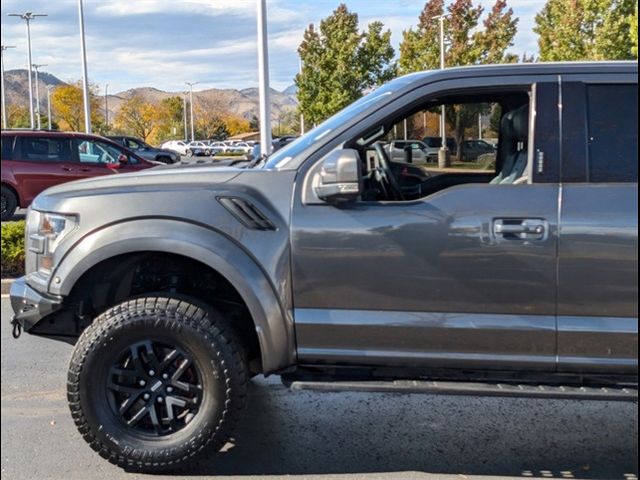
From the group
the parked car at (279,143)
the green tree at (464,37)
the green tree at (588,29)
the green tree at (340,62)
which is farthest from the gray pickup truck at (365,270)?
the green tree at (340,62)

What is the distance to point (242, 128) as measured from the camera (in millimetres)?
87125

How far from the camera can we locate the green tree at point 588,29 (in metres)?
20.7

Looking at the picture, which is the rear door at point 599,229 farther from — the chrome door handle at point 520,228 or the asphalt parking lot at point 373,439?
the asphalt parking lot at point 373,439

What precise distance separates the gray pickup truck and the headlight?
0.01 meters

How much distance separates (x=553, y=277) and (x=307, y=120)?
33.7 metres

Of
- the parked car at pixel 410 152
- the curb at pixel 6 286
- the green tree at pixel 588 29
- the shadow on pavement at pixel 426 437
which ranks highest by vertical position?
the green tree at pixel 588 29

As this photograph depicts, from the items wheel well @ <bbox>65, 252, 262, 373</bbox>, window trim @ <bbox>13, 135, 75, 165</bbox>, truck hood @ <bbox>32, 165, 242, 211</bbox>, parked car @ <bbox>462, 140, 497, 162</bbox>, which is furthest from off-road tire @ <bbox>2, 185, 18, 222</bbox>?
parked car @ <bbox>462, 140, 497, 162</bbox>

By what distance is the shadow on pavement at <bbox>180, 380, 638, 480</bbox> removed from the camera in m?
3.94

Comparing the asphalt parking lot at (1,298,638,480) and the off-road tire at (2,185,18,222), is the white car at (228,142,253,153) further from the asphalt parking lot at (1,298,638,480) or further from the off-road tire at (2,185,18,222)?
the asphalt parking lot at (1,298,638,480)

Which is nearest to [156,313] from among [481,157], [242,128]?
[481,157]

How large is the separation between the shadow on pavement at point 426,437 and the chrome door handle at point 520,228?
4.34 ft

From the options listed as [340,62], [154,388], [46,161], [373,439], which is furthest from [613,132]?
[340,62]

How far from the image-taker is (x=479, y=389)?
11.5 feet

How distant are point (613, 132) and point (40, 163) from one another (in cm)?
1292
